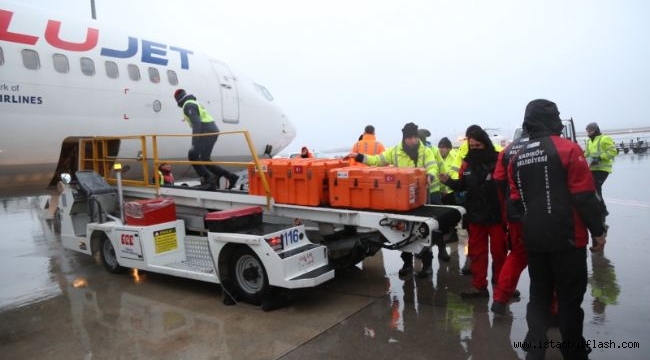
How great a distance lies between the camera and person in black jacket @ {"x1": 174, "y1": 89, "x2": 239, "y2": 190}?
22.5 ft

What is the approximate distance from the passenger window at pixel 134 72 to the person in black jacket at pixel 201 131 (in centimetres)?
106

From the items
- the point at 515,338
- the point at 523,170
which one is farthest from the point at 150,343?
the point at 523,170

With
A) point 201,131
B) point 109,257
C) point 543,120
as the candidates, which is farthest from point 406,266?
point 109,257

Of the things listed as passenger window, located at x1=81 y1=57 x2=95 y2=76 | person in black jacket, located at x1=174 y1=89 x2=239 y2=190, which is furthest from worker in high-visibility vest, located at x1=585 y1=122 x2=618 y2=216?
passenger window, located at x1=81 y1=57 x2=95 y2=76

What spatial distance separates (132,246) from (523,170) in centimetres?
475

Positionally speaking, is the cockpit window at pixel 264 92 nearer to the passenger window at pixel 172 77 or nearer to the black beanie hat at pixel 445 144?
the passenger window at pixel 172 77

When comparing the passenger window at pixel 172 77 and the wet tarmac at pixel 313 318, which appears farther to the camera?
the passenger window at pixel 172 77

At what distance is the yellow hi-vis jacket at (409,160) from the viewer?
5562mm

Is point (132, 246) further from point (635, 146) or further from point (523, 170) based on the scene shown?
point (635, 146)

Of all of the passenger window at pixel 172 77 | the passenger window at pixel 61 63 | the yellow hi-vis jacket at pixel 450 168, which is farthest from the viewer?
the passenger window at pixel 172 77

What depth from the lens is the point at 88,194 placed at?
645 centimetres

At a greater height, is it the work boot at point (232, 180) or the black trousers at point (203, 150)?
the black trousers at point (203, 150)

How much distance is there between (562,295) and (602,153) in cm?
558

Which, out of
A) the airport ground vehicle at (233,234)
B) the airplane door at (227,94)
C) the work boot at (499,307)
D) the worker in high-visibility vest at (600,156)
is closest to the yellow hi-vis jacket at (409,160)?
the airport ground vehicle at (233,234)
